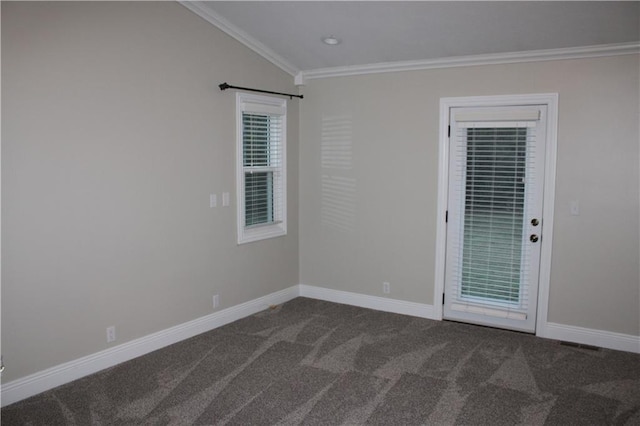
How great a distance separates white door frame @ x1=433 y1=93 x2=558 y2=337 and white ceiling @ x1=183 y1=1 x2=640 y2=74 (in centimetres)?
40

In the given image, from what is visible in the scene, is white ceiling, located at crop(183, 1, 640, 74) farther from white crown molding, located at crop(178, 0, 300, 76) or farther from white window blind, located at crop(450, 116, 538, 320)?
white window blind, located at crop(450, 116, 538, 320)

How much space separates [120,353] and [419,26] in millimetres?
3269

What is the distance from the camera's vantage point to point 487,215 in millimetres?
4504

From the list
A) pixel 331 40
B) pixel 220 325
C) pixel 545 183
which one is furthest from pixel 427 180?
pixel 220 325

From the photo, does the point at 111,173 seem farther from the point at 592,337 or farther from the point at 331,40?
the point at 592,337

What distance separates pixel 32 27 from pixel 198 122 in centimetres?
141

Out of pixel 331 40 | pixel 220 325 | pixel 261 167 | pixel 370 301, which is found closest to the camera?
→ pixel 331 40

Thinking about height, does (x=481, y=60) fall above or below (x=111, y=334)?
above

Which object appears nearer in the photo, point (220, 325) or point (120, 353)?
point (120, 353)

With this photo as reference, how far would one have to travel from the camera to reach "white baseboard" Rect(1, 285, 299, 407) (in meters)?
3.23

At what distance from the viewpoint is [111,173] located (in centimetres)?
361

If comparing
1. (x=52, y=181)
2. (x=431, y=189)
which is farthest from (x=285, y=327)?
(x=52, y=181)

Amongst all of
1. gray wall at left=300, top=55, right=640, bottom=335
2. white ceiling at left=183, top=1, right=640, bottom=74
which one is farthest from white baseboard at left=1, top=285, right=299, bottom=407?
white ceiling at left=183, top=1, right=640, bottom=74

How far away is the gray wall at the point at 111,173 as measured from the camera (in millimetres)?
3135
